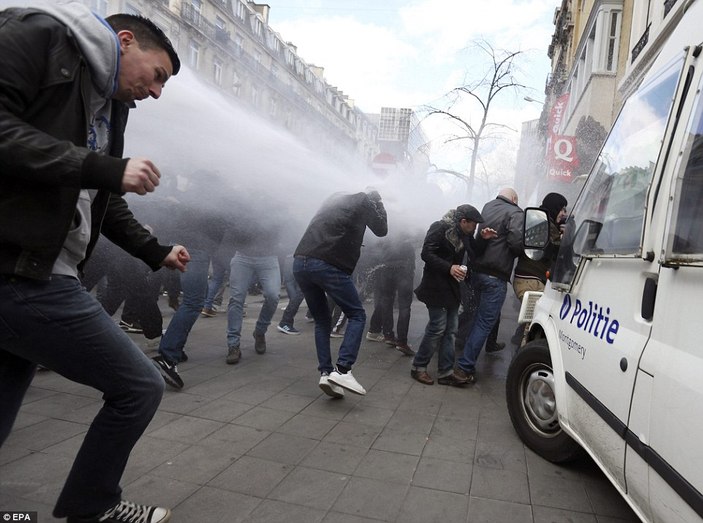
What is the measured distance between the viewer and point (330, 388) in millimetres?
3930

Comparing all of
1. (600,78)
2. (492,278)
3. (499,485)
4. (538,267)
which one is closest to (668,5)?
(600,78)

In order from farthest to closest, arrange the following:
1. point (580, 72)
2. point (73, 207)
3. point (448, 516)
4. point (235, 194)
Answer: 1. point (580, 72)
2. point (235, 194)
3. point (448, 516)
4. point (73, 207)

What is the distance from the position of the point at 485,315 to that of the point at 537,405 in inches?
58.4

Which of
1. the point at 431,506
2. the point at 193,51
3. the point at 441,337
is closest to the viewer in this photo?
the point at 431,506

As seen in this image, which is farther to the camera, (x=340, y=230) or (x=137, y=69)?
(x=340, y=230)

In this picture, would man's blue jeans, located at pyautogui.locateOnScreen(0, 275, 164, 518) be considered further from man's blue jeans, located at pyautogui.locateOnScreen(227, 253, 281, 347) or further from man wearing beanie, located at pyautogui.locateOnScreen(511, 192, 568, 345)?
man wearing beanie, located at pyautogui.locateOnScreen(511, 192, 568, 345)

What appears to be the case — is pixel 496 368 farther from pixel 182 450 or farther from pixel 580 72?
pixel 580 72

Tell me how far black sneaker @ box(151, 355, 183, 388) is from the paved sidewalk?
77 millimetres

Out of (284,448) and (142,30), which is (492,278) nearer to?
(284,448)

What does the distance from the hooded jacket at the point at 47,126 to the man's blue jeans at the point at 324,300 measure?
2.46 m

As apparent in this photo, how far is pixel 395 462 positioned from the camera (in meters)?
2.95

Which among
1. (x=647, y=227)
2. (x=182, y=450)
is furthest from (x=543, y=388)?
(x=182, y=450)

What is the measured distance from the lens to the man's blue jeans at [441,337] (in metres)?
4.66

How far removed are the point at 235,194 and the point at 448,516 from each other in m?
3.86
